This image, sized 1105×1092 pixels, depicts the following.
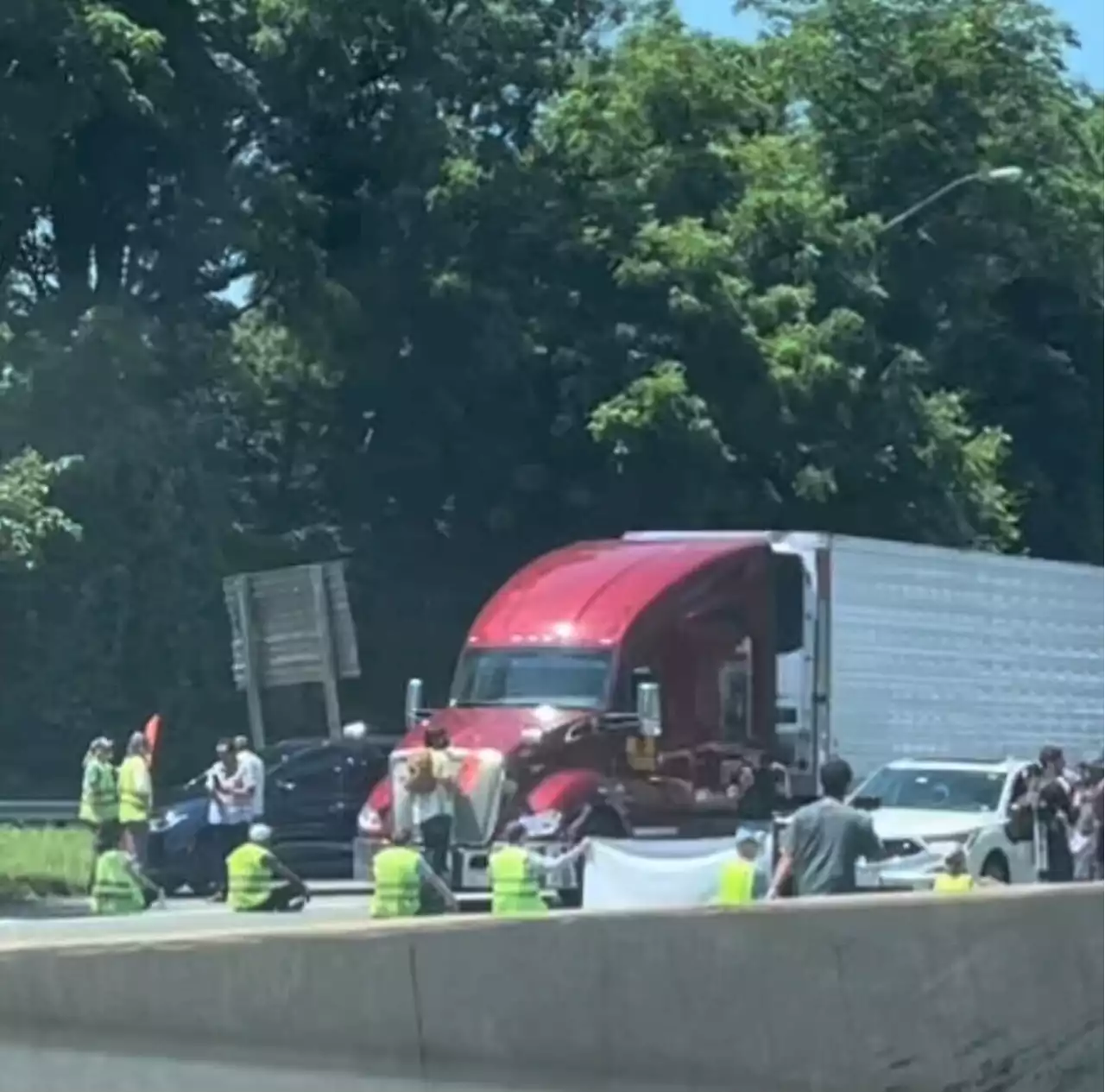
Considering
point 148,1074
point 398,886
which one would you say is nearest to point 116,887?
point 398,886

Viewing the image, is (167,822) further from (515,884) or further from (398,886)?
(398,886)

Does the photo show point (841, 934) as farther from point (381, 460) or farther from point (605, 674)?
point (381, 460)

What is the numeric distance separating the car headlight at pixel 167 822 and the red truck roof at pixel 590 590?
11.5 ft

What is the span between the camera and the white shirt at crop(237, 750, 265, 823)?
27.6 metres

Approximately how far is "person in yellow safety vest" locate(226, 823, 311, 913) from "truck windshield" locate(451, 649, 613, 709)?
6552mm

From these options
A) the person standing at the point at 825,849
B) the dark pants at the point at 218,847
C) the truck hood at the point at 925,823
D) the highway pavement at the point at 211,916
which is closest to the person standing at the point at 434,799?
the highway pavement at the point at 211,916

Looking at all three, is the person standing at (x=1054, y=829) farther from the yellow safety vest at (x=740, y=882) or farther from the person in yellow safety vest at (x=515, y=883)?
the yellow safety vest at (x=740, y=882)

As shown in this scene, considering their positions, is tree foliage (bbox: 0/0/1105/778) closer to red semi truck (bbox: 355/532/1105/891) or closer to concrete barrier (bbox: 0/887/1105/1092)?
red semi truck (bbox: 355/532/1105/891)

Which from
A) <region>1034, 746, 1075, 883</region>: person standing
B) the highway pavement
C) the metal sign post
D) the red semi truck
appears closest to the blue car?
the highway pavement

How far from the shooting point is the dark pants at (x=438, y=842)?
25.2 m

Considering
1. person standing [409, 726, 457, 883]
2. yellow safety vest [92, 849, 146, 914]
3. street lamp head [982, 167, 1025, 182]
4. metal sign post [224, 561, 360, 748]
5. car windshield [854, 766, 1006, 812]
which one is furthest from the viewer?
street lamp head [982, 167, 1025, 182]

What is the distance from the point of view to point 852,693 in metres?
30.8

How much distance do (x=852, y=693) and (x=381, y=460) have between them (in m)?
12.0

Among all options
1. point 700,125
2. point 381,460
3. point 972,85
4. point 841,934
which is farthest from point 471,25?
point 841,934
